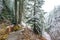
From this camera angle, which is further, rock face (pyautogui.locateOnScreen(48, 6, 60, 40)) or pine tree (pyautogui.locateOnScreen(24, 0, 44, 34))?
rock face (pyautogui.locateOnScreen(48, 6, 60, 40))

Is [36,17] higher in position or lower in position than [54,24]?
higher

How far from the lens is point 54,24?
15.2ft

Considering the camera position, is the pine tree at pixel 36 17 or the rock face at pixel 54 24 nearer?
the pine tree at pixel 36 17

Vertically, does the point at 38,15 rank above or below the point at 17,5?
below

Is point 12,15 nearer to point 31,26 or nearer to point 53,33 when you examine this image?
point 31,26

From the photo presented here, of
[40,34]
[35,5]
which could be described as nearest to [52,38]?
[40,34]

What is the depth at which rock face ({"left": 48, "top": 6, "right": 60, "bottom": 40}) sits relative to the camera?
173 inches

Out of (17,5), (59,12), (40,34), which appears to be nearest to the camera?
(40,34)

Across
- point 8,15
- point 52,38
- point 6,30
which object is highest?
point 8,15

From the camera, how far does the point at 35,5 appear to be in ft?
13.4

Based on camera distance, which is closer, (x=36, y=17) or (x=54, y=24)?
(x=36, y=17)

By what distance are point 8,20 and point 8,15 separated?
16 cm

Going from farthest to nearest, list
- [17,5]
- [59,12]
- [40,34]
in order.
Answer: [59,12] → [17,5] → [40,34]

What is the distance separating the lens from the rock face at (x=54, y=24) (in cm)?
440
